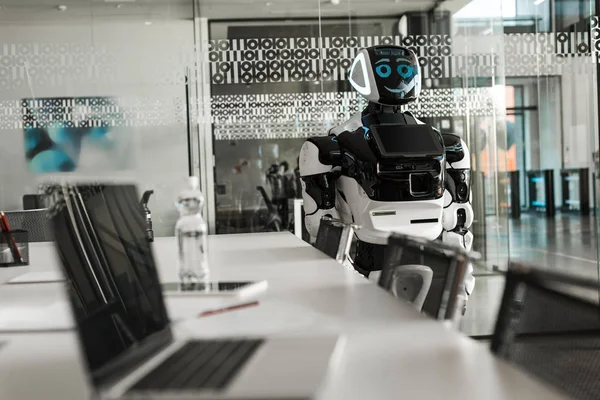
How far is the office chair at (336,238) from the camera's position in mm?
2586

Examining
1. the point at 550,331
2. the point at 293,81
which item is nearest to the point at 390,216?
the point at 550,331

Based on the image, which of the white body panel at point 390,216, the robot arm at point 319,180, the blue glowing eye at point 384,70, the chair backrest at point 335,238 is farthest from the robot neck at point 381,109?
the chair backrest at point 335,238

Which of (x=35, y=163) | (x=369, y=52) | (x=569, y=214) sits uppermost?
(x=369, y=52)

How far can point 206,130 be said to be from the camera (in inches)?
237

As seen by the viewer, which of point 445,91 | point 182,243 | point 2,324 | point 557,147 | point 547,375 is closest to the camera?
point 547,375

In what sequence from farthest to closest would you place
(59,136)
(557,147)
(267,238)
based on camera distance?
(557,147), (59,136), (267,238)

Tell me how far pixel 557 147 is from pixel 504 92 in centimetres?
740

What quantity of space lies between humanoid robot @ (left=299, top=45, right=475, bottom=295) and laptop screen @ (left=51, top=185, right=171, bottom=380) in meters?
1.97

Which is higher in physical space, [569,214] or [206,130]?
[206,130]

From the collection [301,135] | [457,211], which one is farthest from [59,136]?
[457,211]

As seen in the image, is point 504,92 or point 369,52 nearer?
point 369,52

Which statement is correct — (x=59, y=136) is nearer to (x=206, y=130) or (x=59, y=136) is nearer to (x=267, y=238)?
(x=206, y=130)

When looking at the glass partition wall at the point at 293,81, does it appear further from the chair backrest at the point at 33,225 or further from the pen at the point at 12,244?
the pen at the point at 12,244

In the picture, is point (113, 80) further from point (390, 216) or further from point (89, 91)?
point (390, 216)
